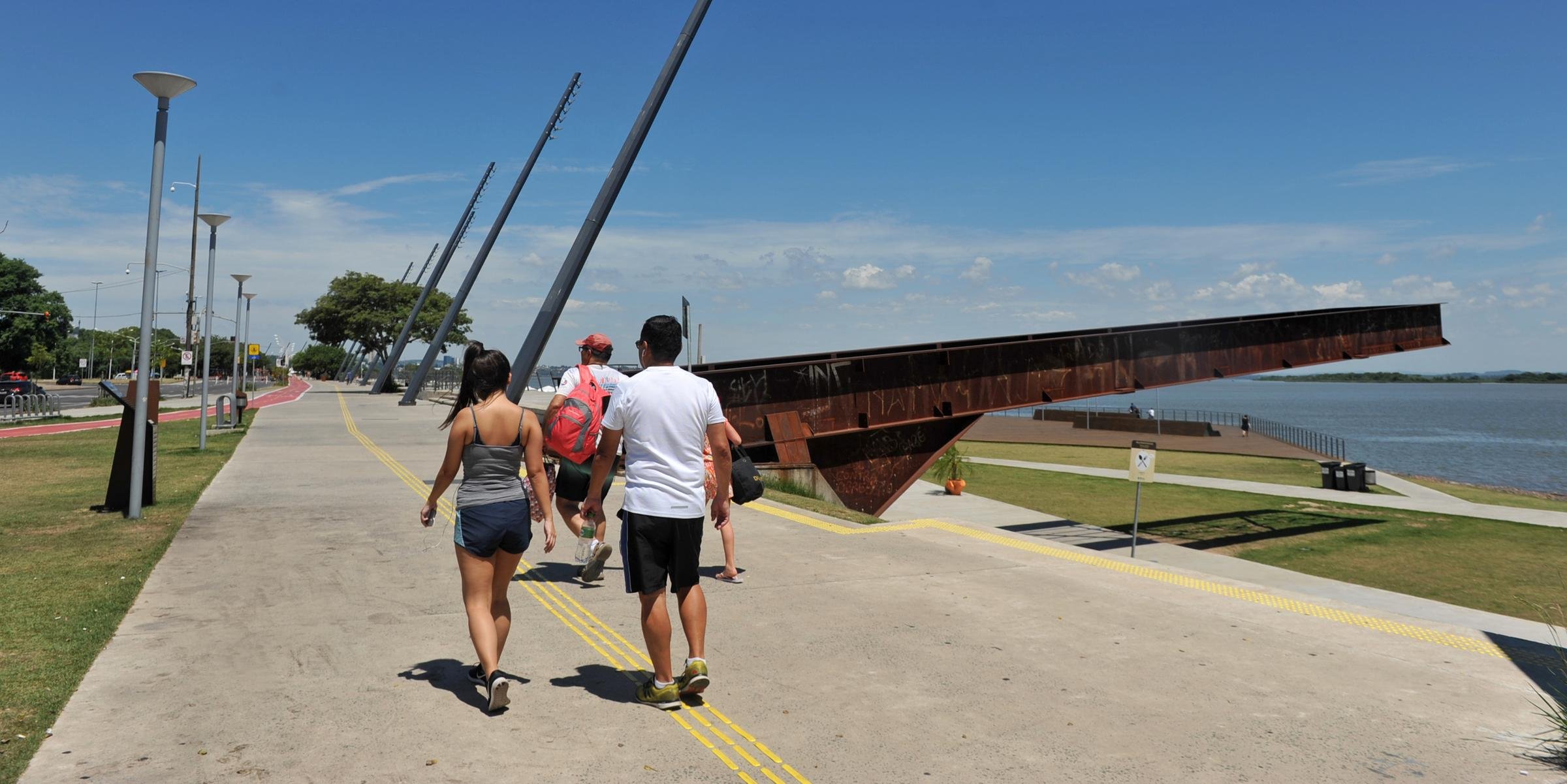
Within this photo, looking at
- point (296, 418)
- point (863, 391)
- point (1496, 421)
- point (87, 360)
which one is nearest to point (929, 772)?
point (863, 391)

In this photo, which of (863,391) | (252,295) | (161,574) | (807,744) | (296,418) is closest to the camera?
(807,744)

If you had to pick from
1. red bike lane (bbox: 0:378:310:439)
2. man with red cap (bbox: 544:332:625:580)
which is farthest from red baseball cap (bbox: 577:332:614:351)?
red bike lane (bbox: 0:378:310:439)

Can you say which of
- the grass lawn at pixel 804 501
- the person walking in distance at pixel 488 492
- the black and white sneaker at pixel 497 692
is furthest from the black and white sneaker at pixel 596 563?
the grass lawn at pixel 804 501

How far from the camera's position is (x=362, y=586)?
7.30m

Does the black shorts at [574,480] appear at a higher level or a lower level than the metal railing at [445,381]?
lower

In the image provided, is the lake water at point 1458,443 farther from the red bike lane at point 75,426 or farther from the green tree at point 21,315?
the green tree at point 21,315

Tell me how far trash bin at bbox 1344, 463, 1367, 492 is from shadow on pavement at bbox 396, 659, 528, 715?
29.1 m

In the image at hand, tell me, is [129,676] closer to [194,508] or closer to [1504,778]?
[1504,778]

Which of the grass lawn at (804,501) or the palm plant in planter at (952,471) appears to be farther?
the palm plant in planter at (952,471)

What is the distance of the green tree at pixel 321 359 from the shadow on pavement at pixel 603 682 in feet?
593

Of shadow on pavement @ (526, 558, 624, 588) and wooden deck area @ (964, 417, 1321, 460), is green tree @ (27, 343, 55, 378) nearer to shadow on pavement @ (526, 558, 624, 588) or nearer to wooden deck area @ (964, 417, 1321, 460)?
wooden deck area @ (964, 417, 1321, 460)

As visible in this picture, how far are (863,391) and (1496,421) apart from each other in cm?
14016

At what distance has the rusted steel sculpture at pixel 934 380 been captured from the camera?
15.5 meters

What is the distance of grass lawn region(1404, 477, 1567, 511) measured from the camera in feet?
89.7
